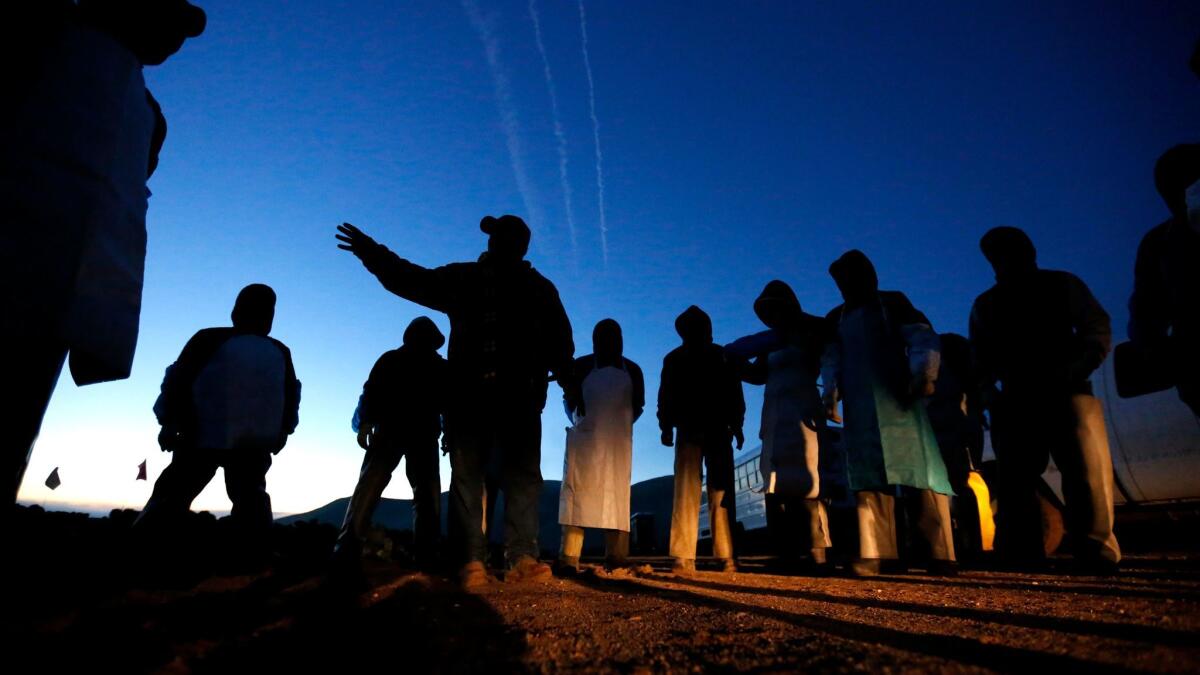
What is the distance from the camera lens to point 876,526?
3.88 meters

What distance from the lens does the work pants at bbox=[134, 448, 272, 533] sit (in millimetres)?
3342

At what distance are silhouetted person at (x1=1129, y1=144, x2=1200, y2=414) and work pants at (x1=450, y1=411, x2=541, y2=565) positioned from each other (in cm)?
333

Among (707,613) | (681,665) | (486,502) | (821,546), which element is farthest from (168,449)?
(821,546)

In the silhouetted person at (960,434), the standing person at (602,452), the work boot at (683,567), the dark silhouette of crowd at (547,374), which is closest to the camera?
the dark silhouette of crowd at (547,374)

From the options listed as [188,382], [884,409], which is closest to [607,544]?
[884,409]

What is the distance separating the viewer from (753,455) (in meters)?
12.9

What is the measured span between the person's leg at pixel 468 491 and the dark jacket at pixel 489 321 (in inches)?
7.5

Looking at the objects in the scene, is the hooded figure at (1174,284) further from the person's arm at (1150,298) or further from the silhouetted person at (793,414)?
the silhouetted person at (793,414)

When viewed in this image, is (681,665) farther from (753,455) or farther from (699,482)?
(753,455)

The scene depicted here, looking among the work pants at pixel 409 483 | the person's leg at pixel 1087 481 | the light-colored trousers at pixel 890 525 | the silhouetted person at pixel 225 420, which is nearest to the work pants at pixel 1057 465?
the person's leg at pixel 1087 481

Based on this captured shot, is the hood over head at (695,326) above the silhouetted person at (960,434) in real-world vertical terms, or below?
above

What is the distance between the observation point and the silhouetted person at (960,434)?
5.34 m

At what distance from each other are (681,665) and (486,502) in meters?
4.58

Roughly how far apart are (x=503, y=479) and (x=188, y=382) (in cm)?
215
